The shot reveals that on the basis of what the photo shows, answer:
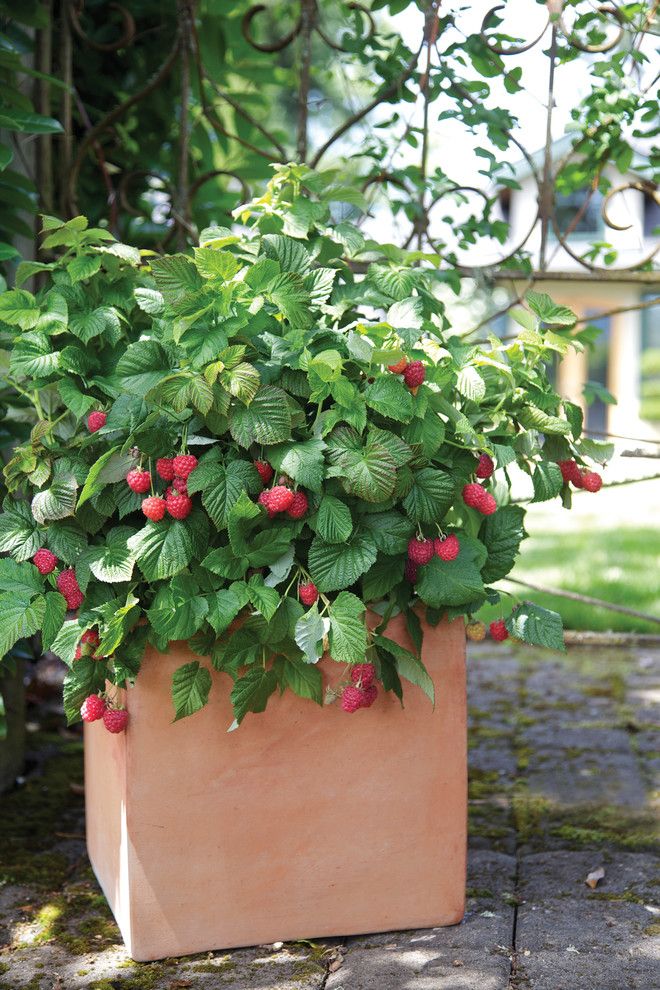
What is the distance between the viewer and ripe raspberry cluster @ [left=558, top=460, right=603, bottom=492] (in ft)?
4.96

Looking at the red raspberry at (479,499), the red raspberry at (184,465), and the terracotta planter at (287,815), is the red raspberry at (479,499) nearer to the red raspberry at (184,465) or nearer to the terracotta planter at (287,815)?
the terracotta planter at (287,815)

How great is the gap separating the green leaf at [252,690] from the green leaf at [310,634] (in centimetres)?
10

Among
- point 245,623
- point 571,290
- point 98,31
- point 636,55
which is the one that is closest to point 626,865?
point 245,623

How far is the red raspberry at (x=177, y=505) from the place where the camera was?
1.31 meters

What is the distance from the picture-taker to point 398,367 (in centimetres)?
133

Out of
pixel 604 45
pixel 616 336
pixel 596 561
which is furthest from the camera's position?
pixel 616 336

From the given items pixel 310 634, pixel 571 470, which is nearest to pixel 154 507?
pixel 310 634

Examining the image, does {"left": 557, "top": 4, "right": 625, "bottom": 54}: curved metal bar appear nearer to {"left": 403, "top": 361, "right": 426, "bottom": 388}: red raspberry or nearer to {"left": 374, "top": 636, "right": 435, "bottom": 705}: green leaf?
{"left": 403, "top": 361, "right": 426, "bottom": 388}: red raspberry

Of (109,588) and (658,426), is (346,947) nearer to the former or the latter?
(109,588)

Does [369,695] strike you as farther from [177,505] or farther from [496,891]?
[496,891]

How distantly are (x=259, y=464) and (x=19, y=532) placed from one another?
1.24 feet

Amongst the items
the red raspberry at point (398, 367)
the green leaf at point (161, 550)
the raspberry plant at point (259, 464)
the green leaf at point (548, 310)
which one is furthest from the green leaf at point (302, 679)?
the green leaf at point (548, 310)

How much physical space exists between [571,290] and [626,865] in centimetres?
1349

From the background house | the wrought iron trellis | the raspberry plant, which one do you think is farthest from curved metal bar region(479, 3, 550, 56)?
the background house
